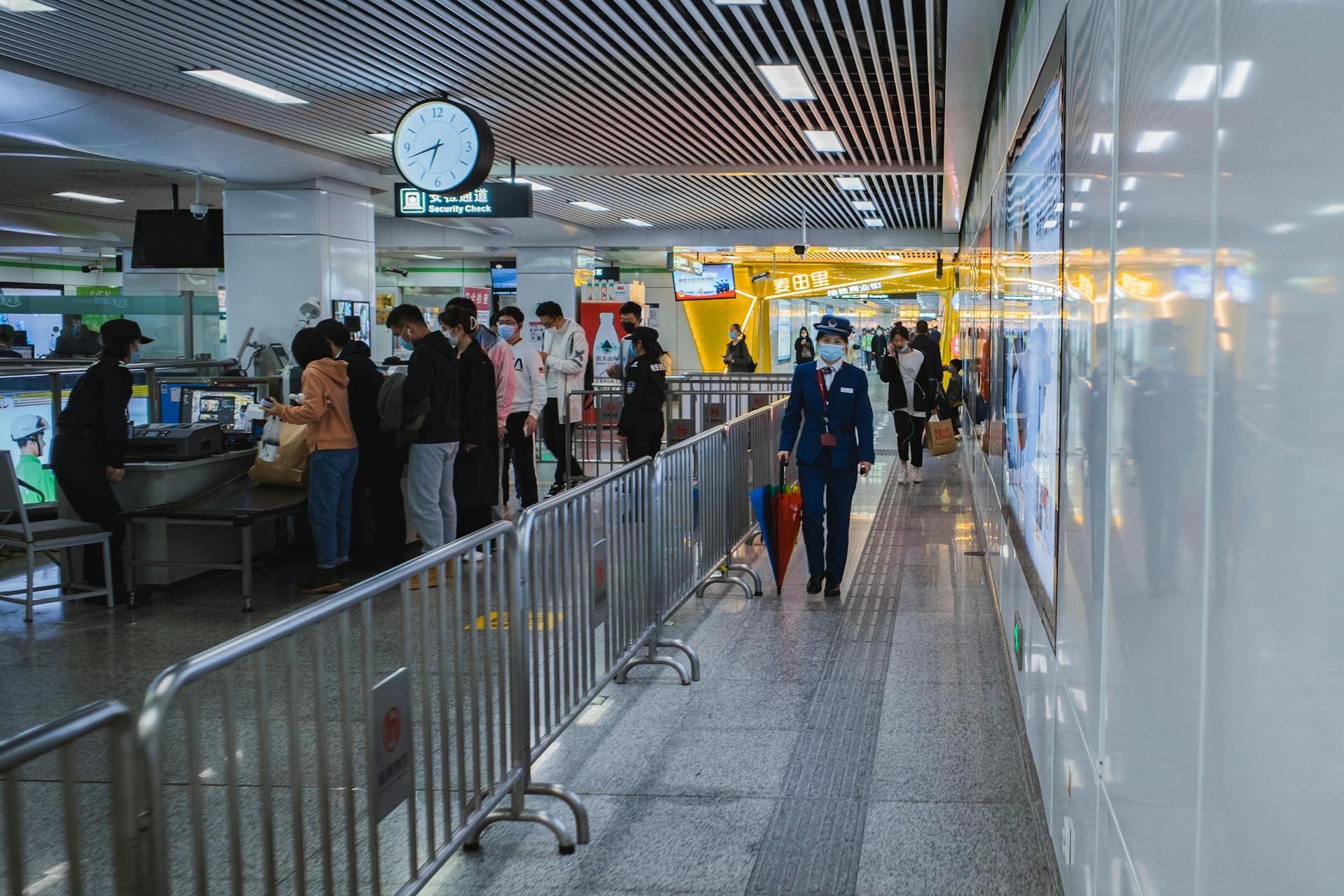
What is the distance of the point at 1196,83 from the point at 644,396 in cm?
846

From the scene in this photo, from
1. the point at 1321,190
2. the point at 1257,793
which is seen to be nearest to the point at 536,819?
the point at 1257,793

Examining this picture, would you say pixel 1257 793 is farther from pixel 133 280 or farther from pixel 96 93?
pixel 133 280

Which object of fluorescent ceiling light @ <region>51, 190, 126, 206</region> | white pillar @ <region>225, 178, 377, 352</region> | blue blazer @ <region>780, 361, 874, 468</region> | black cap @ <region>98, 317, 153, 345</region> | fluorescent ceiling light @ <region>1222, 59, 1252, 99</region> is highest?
fluorescent ceiling light @ <region>51, 190, 126, 206</region>

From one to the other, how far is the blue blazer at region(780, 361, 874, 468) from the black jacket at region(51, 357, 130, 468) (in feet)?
13.5

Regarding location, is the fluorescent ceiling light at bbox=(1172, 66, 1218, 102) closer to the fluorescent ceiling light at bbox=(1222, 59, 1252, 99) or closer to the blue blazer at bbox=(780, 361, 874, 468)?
the fluorescent ceiling light at bbox=(1222, 59, 1252, 99)

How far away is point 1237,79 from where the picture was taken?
1517 mm

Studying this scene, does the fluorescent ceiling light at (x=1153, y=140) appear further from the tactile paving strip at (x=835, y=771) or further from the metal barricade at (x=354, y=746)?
the tactile paving strip at (x=835, y=771)

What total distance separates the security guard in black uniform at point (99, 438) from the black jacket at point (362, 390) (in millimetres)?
1295

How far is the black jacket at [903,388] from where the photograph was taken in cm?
1307

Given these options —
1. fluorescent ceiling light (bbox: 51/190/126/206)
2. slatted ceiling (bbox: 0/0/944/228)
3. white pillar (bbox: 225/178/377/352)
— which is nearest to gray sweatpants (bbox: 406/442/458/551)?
slatted ceiling (bbox: 0/0/944/228)

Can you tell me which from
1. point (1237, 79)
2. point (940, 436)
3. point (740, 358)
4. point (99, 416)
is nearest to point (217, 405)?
point (99, 416)

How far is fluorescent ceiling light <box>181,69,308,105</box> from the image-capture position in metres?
8.92

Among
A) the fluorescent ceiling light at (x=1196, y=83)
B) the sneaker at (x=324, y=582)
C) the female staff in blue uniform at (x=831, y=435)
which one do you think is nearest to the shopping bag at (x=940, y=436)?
the female staff in blue uniform at (x=831, y=435)

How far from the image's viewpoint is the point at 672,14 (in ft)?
24.3
